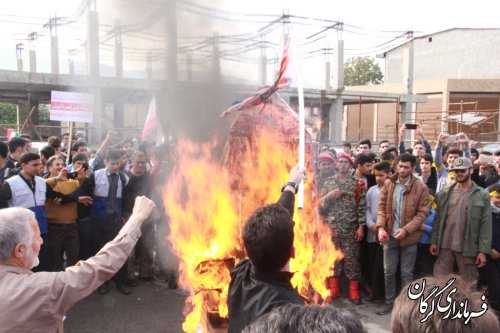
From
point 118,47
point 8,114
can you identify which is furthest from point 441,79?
point 8,114

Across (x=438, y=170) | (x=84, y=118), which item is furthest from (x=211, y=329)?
(x=84, y=118)

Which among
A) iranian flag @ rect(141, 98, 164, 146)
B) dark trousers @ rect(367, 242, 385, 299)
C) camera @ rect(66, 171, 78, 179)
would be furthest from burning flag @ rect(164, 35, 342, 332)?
iranian flag @ rect(141, 98, 164, 146)

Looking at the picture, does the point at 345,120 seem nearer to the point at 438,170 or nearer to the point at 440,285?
the point at 438,170

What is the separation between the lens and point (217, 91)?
5.61 m

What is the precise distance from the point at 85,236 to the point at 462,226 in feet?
16.4

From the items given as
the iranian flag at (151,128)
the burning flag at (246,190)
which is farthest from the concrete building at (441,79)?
the burning flag at (246,190)

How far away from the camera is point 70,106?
27.3 ft

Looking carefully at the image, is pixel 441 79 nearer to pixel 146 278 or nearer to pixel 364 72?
pixel 364 72

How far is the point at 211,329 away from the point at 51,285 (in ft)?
5.52

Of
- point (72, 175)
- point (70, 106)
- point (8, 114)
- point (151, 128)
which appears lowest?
point (72, 175)

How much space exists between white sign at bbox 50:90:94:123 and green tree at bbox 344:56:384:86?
4083 centimetres

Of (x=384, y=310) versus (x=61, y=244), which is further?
(x=61, y=244)

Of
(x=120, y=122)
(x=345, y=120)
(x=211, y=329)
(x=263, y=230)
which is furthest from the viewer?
(x=345, y=120)

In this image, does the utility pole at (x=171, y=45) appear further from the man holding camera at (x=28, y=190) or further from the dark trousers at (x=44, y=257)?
the dark trousers at (x=44, y=257)
